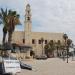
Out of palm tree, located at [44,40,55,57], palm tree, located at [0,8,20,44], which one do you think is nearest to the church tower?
palm tree, located at [44,40,55,57]

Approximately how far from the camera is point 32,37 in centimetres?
10450

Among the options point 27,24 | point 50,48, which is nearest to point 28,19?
point 27,24

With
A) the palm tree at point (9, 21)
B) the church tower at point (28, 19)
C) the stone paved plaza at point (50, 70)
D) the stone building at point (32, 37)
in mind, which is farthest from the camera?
the stone building at point (32, 37)

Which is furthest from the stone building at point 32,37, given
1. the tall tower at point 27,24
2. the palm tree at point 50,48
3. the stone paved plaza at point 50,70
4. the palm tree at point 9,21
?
the stone paved plaza at point 50,70

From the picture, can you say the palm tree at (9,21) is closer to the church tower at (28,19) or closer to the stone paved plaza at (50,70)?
the stone paved plaza at (50,70)

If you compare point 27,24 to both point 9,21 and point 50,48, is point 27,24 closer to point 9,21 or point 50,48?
point 50,48

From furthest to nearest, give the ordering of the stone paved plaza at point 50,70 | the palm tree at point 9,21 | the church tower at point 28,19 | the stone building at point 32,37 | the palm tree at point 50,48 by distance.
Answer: the palm tree at point 50,48, the stone building at point 32,37, the church tower at point 28,19, the palm tree at point 9,21, the stone paved plaza at point 50,70

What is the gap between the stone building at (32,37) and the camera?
321 feet

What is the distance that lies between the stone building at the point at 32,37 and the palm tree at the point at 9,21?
3924cm

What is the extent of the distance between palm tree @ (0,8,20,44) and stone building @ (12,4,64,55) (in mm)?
39237

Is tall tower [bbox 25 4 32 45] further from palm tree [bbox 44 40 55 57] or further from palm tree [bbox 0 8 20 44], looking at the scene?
palm tree [bbox 0 8 20 44]

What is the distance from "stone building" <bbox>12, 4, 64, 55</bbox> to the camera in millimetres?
97800

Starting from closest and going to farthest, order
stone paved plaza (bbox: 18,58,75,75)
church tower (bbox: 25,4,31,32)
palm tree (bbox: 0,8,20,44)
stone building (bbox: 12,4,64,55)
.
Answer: stone paved plaza (bbox: 18,58,75,75) < palm tree (bbox: 0,8,20,44) < church tower (bbox: 25,4,31,32) < stone building (bbox: 12,4,64,55)

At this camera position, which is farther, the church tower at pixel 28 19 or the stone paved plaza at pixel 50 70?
the church tower at pixel 28 19
